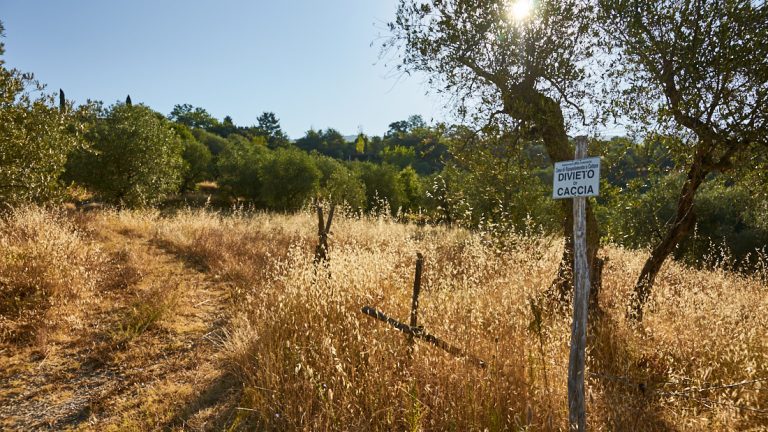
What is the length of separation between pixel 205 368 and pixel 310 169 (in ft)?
88.8

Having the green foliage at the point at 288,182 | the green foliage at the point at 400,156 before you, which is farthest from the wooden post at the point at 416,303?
the green foliage at the point at 400,156

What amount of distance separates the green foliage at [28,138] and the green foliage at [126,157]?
874cm

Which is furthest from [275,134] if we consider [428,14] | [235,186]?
[428,14]

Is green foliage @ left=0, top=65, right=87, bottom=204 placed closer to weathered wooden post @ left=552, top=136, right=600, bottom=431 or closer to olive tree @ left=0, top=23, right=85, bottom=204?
olive tree @ left=0, top=23, right=85, bottom=204

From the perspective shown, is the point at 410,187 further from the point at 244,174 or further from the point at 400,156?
the point at 400,156

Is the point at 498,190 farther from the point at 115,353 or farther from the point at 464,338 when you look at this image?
the point at 115,353

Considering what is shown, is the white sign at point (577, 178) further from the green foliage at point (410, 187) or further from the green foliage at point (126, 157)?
the green foliage at point (410, 187)

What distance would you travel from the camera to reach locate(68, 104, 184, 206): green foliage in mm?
18062

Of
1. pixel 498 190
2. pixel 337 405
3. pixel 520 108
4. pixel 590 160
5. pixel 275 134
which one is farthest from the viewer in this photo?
pixel 275 134

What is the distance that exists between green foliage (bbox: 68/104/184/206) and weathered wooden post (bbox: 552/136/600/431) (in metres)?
19.2

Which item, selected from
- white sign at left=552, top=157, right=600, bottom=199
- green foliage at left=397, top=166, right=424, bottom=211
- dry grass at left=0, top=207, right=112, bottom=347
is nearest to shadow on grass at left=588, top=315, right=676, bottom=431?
white sign at left=552, top=157, right=600, bottom=199

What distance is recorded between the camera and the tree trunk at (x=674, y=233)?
5.47m

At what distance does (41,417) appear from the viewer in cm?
417

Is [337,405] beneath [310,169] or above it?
beneath
